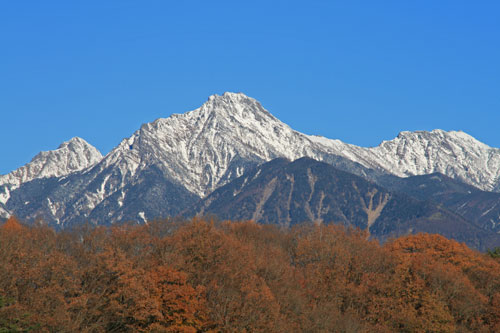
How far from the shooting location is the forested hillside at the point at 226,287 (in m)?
94.4

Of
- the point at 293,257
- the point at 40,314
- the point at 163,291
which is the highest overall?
the point at 293,257

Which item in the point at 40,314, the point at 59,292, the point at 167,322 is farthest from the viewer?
the point at 167,322

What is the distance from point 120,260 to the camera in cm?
10462

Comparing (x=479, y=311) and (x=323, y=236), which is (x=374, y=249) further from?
(x=479, y=311)

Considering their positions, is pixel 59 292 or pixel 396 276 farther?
pixel 396 276

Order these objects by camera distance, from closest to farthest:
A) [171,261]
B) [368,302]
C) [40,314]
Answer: [40,314], [171,261], [368,302]

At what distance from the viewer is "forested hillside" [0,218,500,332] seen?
310 feet

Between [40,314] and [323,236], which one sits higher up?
[323,236]

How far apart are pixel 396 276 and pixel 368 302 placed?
7123 millimetres

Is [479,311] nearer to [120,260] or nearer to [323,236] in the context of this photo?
[323,236]

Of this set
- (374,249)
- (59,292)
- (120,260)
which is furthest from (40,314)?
(374,249)

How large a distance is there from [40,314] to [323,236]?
93.3m

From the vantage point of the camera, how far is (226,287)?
112m

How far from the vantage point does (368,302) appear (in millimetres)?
130625
